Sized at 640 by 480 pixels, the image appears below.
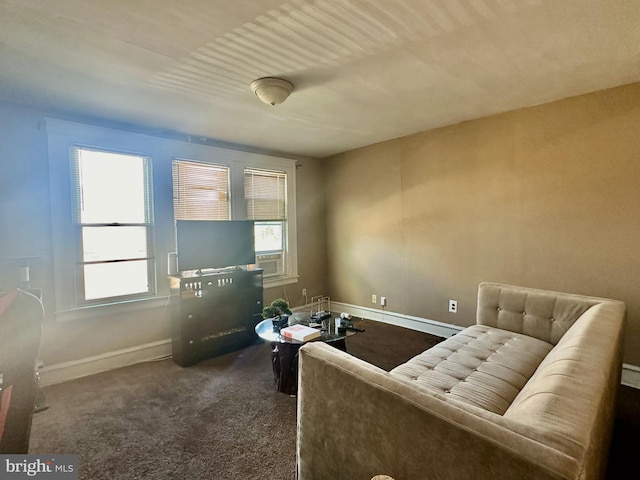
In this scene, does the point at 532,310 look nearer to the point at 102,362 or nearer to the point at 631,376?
the point at 631,376

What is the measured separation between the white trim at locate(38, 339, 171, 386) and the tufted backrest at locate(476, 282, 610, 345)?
3250 mm

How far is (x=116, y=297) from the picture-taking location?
315 cm

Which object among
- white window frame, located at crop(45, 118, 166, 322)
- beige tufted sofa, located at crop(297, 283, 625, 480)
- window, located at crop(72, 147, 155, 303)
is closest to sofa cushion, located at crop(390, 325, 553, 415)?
beige tufted sofa, located at crop(297, 283, 625, 480)

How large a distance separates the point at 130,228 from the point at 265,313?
177 centimetres

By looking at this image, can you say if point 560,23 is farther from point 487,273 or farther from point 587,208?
point 487,273

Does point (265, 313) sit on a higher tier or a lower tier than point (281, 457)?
higher

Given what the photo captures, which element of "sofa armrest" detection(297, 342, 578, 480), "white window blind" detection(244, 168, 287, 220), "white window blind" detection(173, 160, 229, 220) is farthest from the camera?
"white window blind" detection(244, 168, 287, 220)

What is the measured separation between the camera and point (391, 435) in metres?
1.04

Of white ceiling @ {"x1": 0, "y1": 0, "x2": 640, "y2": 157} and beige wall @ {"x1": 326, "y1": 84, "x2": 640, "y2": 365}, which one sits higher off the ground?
white ceiling @ {"x1": 0, "y1": 0, "x2": 640, "y2": 157}

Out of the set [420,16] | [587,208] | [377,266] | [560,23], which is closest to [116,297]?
[377,266]

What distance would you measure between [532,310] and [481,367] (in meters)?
0.93

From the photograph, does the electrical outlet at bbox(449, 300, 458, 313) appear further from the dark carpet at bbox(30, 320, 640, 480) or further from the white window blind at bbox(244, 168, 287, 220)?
the white window blind at bbox(244, 168, 287, 220)

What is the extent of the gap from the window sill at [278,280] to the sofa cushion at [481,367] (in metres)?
2.60

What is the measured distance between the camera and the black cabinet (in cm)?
315
